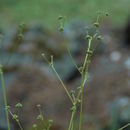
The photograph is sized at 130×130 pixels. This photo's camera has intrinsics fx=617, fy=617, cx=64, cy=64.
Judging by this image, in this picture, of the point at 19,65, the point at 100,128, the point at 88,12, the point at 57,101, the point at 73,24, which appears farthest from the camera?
the point at 88,12

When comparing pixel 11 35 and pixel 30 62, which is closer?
pixel 30 62

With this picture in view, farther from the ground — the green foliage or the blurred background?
the blurred background

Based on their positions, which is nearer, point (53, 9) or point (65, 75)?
point (65, 75)

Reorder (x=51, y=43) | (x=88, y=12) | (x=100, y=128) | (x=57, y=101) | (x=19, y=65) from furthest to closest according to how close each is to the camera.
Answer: (x=88, y=12) → (x=51, y=43) → (x=19, y=65) → (x=57, y=101) → (x=100, y=128)

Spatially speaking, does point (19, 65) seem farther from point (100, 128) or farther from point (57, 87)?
point (100, 128)

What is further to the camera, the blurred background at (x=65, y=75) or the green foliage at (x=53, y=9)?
the green foliage at (x=53, y=9)

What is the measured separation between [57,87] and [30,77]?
0.39 meters

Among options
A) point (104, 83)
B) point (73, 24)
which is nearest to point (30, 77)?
point (104, 83)

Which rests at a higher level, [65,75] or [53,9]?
[65,75]

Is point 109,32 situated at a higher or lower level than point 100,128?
lower

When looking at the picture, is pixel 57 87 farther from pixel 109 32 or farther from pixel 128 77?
pixel 109 32

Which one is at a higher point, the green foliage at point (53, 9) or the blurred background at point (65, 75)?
the blurred background at point (65, 75)

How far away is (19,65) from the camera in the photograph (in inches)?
351

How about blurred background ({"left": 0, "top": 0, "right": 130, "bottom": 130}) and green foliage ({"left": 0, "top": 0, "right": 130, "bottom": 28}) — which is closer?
blurred background ({"left": 0, "top": 0, "right": 130, "bottom": 130})
